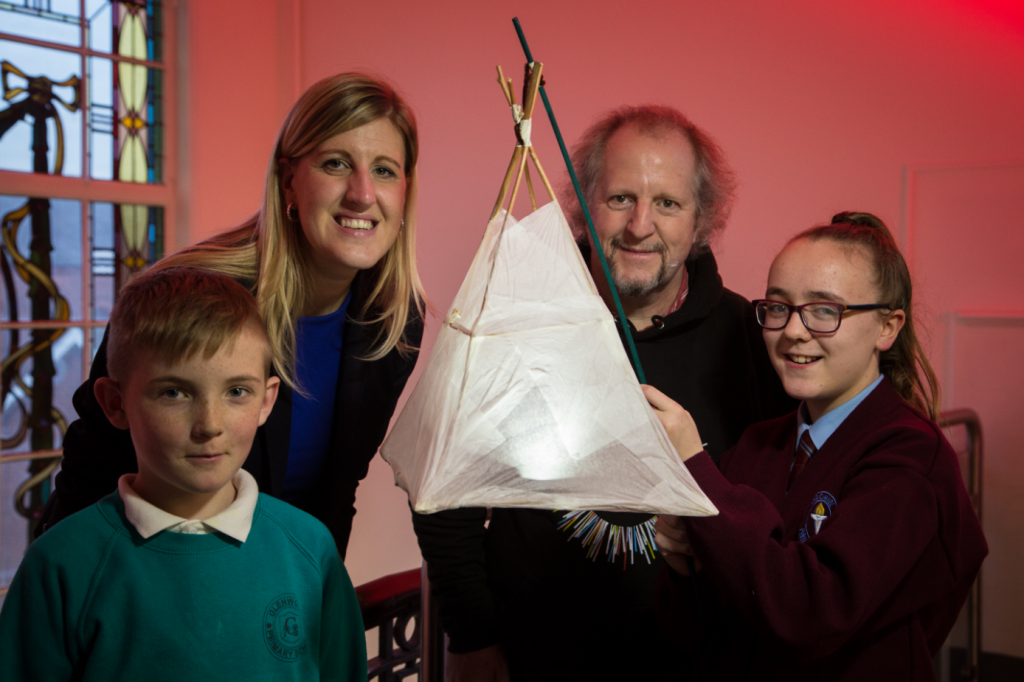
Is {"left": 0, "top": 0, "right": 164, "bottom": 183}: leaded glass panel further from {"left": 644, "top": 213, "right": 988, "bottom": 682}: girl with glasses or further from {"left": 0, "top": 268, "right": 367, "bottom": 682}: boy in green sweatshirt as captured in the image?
{"left": 644, "top": 213, "right": 988, "bottom": 682}: girl with glasses

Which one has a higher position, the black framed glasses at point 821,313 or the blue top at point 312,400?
the black framed glasses at point 821,313

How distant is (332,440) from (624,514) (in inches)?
20.3

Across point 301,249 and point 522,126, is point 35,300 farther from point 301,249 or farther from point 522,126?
point 522,126

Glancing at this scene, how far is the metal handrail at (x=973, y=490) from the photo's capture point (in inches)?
89.7

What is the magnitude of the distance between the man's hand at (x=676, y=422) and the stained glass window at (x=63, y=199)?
9.66ft

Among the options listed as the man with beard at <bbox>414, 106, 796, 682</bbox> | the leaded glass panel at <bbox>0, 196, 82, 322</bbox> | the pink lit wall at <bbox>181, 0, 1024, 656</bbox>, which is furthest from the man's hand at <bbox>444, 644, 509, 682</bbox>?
the leaded glass panel at <bbox>0, 196, 82, 322</bbox>

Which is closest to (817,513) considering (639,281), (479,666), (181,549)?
(639,281)

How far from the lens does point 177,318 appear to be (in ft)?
3.10

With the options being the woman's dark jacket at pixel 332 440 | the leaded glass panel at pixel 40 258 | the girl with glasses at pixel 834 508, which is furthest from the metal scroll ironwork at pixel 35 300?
the girl with glasses at pixel 834 508

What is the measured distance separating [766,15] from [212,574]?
2.45 metres

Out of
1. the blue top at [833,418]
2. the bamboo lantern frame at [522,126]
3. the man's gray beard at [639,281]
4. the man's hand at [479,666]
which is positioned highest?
the bamboo lantern frame at [522,126]

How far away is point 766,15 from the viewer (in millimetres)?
2598

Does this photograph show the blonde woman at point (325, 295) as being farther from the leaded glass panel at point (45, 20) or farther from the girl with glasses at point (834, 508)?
the leaded glass panel at point (45, 20)

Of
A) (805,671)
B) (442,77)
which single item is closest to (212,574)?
(805,671)
